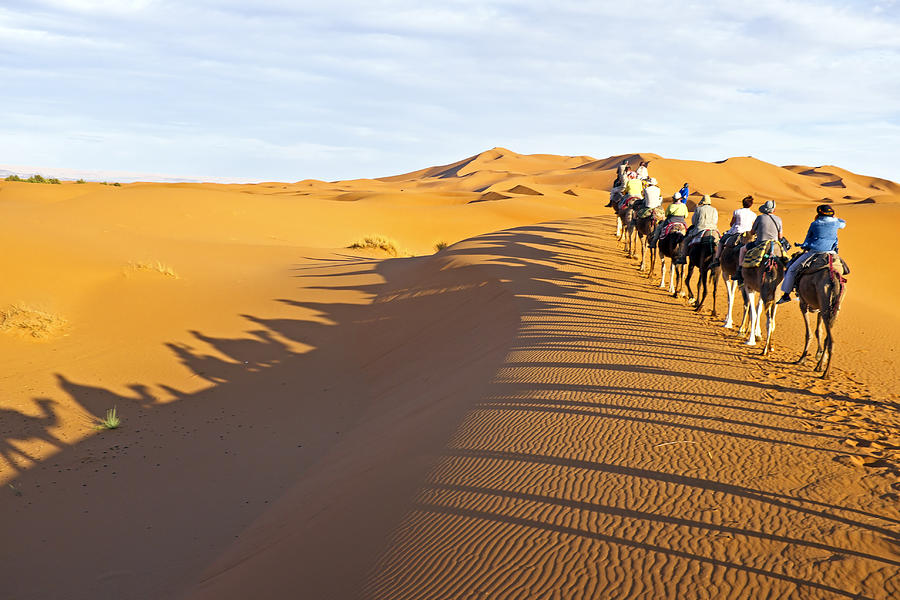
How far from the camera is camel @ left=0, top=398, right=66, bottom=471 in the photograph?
35.2ft

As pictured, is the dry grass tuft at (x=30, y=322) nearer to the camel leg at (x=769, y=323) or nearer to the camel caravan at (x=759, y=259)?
the camel caravan at (x=759, y=259)

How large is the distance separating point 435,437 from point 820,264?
22.6 ft

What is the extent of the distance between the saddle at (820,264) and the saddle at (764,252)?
1.14 meters

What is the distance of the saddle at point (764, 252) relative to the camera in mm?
12016

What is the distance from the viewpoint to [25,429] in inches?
459

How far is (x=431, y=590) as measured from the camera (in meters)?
4.81

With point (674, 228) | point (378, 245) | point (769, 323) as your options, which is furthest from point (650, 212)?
point (378, 245)

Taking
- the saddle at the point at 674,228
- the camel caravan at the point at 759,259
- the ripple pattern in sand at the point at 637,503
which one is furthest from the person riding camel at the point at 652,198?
the ripple pattern in sand at the point at 637,503

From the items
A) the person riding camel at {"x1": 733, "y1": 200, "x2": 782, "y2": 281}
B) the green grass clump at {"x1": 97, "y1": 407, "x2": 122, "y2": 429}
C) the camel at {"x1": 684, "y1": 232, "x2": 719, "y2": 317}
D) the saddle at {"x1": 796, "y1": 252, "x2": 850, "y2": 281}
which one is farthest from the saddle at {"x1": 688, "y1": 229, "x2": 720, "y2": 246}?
the green grass clump at {"x1": 97, "y1": 407, "x2": 122, "y2": 429}

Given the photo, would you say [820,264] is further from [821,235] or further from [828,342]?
[828,342]

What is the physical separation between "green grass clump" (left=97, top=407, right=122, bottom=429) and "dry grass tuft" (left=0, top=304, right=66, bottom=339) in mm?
5564

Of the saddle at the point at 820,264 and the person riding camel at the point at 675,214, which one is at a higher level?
the person riding camel at the point at 675,214

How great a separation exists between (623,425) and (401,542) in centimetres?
335

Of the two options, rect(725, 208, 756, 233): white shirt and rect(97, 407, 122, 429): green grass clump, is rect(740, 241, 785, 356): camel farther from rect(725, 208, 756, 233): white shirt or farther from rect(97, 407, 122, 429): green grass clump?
rect(97, 407, 122, 429): green grass clump
